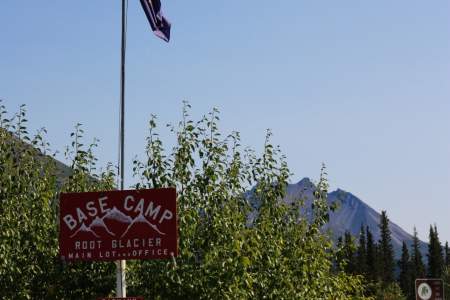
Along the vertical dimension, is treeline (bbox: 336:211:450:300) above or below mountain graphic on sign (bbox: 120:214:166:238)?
above

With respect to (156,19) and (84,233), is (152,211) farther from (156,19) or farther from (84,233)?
(156,19)

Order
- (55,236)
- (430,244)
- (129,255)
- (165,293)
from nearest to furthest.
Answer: (129,255), (165,293), (55,236), (430,244)

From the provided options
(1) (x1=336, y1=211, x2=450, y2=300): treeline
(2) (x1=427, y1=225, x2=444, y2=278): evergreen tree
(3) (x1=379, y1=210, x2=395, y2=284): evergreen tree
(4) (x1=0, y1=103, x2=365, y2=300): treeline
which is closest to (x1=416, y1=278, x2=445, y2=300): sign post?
(4) (x1=0, y1=103, x2=365, y2=300): treeline

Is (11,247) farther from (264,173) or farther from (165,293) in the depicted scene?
(264,173)

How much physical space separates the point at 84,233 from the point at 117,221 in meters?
0.64

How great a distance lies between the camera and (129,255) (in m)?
16.1

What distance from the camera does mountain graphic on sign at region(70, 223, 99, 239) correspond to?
53.2 ft

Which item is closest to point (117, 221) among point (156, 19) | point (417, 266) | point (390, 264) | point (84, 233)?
point (84, 233)

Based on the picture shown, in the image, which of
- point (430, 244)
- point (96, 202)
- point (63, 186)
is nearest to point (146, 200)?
point (96, 202)

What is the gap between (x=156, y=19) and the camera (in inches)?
718

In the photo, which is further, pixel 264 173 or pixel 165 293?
pixel 264 173

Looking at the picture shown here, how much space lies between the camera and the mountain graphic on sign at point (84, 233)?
1622 cm

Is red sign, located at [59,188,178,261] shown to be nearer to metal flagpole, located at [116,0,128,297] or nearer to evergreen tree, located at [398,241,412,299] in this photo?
metal flagpole, located at [116,0,128,297]

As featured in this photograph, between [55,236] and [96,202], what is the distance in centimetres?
435
